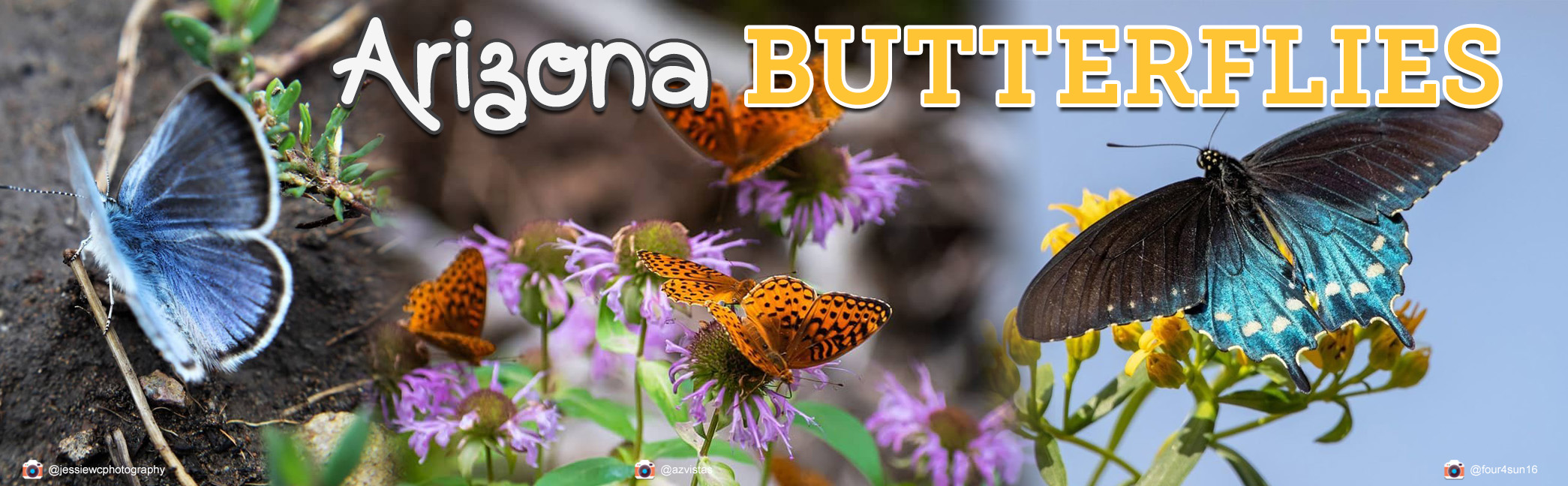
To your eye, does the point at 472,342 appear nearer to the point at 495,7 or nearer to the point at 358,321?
the point at 358,321

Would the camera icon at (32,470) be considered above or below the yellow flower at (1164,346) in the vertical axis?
below

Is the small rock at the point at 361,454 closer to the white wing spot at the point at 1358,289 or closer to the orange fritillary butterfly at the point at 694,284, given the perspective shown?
the orange fritillary butterfly at the point at 694,284

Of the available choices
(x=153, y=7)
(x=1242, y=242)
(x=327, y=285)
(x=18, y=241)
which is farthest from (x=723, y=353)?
(x=153, y=7)

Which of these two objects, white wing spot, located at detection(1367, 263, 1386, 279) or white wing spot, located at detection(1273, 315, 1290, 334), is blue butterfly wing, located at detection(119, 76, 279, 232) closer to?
white wing spot, located at detection(1273, 315, 1290, 334)

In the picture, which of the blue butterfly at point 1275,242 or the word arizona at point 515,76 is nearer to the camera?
the blue butterfly at point 1275,242

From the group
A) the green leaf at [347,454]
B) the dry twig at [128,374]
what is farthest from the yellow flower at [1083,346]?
the dry twig at [128,374]

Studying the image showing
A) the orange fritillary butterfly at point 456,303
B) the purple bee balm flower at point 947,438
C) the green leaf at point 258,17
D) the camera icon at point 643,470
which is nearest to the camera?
the camera icon at point 643,470
